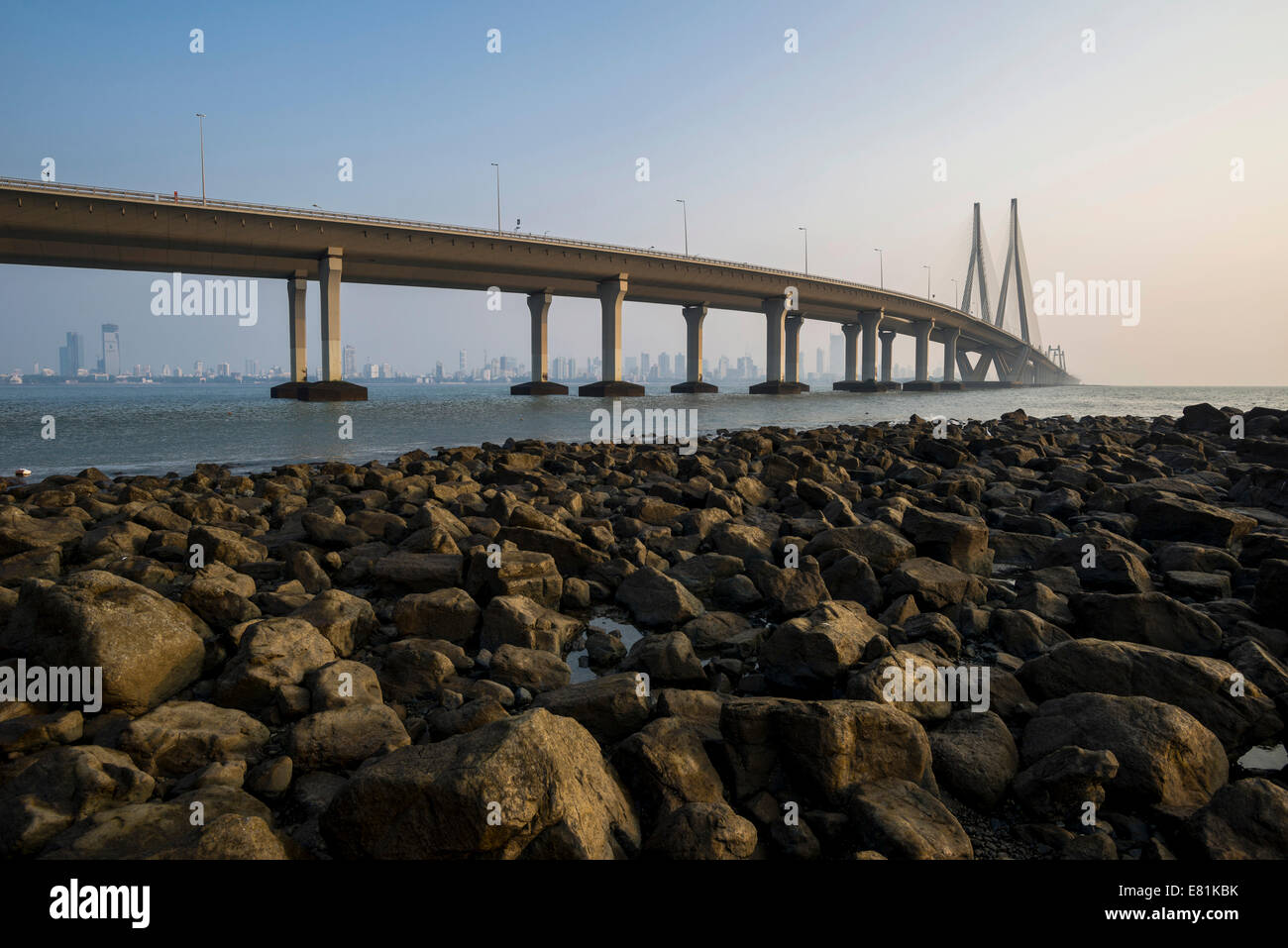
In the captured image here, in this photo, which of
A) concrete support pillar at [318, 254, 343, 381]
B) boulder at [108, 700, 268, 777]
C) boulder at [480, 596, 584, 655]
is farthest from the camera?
concrete support pillar at [318, 254, 343, 381]

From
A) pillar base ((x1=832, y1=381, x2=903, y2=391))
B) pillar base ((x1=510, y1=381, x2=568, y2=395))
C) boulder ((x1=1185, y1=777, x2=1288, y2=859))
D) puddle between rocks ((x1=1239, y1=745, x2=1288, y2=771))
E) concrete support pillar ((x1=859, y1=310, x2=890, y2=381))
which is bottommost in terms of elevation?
puddle between rocks ((x1=1239, y1=745, x2=1288, y2=771))

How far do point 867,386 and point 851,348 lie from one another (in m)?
6.72

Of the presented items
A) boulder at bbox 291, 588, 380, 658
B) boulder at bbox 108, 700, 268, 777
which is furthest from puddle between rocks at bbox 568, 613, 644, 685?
boulder at bbox 108, 700, 268, 777

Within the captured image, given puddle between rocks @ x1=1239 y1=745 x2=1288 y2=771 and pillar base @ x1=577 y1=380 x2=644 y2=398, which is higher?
pillar base @ x1=577 y1=380 x2=644 y2=398

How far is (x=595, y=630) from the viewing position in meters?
5.77

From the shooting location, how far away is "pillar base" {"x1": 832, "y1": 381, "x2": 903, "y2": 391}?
93.4m

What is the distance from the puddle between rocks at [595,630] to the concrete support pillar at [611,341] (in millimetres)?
63506

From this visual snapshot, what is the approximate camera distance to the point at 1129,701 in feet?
12.5

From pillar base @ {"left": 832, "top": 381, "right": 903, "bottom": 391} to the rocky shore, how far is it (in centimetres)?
8825

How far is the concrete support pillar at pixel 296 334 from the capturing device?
2255 inches

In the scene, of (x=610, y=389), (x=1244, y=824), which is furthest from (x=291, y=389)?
(x=1244, y=824)

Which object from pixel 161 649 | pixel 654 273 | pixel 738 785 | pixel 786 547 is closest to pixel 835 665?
pixel 738 785

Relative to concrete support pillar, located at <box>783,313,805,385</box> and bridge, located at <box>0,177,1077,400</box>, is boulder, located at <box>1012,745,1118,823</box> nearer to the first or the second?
bridge, located at <box>0,177,1077,400</box>

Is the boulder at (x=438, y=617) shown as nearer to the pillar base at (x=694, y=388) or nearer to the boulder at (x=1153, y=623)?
the boulder at (x=1153, y=623)
